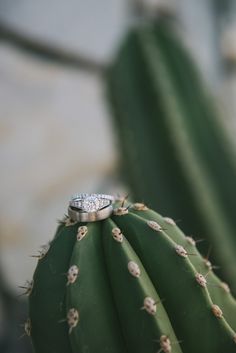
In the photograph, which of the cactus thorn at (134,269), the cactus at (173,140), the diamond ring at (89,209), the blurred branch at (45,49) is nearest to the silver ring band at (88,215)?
the diamond ring at (89,209)

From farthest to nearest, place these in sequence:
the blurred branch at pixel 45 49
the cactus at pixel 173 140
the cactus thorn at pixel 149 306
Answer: the blurred branch at pixel 45 49, the cactus at pixel 173 140, the cactus thorn at pixel 149 306

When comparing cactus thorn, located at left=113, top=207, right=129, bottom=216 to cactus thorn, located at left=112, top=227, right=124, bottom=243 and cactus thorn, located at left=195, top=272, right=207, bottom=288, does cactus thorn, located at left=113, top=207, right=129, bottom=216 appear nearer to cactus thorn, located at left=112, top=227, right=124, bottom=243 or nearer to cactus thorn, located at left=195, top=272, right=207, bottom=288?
cactus thorn, located at left=112, top=227, right=124, bottom=243

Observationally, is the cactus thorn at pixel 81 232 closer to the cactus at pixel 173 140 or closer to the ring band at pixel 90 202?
the ring band at pixel 90 202

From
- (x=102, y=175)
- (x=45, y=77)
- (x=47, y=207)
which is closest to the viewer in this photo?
(x=47, y=207)

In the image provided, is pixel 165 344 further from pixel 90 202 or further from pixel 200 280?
pixel 90 202

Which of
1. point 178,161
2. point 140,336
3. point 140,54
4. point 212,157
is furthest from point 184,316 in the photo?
point 140,54

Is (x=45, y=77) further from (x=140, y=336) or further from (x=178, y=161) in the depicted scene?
(x=140, y=336)

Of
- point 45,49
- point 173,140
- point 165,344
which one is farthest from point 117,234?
point 45,49
